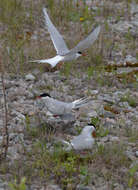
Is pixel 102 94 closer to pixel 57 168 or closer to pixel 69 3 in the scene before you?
pixel 57 168

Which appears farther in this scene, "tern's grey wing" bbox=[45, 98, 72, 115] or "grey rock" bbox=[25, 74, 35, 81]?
"grey rock" bbox=[25, 74, 35, 81]

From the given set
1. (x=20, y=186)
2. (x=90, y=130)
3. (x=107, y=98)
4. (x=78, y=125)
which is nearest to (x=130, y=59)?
(x=107, y=98)

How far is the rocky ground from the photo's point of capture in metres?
2.67

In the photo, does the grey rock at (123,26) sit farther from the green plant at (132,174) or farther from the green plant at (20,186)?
the green plant at (20,186)

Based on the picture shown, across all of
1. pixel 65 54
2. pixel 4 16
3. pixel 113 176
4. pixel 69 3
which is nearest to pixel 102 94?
pixel 65 54

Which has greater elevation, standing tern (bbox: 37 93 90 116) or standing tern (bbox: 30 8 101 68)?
standing tern (bbox: 30 8 101 68)

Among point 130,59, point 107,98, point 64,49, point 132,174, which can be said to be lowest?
point 132,174

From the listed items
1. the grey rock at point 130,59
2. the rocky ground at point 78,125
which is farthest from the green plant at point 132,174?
the grey rock at point 130,59

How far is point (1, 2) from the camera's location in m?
6.05

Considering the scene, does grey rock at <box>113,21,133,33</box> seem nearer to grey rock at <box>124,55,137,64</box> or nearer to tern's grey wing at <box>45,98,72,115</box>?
grey rock at <box>124,55,137,64</box>

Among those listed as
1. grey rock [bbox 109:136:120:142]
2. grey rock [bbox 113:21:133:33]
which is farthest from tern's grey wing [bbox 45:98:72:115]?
grey rock [bbox 113:21:133:33]

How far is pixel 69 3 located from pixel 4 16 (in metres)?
1.38

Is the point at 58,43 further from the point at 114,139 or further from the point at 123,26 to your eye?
the point at 123,26

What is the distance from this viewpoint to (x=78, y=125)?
3.48 m
